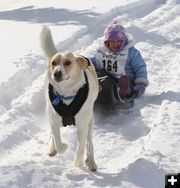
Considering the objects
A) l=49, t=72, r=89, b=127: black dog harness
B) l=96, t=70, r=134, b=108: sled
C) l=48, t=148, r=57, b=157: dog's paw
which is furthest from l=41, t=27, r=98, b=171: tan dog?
l=96, t=70, r=134, b=108: sled

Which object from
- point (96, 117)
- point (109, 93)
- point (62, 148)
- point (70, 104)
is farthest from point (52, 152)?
point (109, 93)

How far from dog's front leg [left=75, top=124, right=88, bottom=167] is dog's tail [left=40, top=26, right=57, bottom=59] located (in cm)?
86

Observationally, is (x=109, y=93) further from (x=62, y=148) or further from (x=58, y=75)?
(x=58, y=75)

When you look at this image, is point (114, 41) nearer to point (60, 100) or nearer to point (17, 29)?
point (60, 100)

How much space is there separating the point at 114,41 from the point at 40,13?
20.0ft

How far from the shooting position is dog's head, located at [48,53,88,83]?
4.77 metres

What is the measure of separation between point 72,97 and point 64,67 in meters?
0.38

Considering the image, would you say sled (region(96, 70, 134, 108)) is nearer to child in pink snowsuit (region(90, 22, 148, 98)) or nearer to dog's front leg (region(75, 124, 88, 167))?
child in pink snowsuit (region(90, 22, 148, 98))

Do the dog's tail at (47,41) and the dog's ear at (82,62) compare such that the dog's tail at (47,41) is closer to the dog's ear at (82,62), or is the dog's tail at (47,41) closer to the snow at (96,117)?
the dog's ear at (82,62)

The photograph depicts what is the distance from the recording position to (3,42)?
10031 millimetres

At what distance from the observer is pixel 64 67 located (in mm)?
4805

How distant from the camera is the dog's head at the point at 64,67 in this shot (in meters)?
4.77

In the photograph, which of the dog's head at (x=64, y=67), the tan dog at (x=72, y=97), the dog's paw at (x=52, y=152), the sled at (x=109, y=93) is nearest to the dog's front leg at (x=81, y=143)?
the tan dog at (x=72, y=97)

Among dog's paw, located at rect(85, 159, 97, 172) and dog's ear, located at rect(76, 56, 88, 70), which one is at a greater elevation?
dog's ear, located at rect(76, 56, 88, 70)
